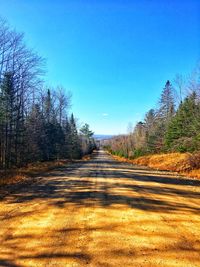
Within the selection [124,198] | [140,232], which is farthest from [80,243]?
[124,198]

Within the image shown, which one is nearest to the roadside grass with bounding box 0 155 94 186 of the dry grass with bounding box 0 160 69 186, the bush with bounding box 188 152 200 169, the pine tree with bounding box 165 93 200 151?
the dry grass with bounding box 0 160 69 186

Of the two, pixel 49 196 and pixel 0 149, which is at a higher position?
pixel 0 149

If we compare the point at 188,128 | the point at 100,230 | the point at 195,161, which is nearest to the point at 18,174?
the point at 100,230

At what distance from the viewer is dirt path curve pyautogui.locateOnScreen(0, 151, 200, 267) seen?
3711 mm

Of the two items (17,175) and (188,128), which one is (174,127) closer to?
(188,128)

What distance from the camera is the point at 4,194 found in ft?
28.9

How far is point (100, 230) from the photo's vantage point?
4.91m

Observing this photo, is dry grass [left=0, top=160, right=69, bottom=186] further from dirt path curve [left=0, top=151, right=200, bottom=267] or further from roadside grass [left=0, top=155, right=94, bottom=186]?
dirt path curve [left=0, top=151, right=200, bottom=267]

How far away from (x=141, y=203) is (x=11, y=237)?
3.82 m

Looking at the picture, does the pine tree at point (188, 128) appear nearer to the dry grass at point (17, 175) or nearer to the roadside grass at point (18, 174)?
the roadside grass at point (18, 174)

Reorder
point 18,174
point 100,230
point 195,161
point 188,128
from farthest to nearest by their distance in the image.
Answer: point 188,128
point 195,161
point 18,174
point 100,230

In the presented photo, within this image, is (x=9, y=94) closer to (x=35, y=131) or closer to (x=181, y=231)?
(x=35, y=131)

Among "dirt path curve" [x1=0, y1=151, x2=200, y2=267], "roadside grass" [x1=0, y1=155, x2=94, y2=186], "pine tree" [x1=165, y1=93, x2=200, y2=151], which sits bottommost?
"dirt path curve" [x1=0, y1=151, x2=200, y2=267]

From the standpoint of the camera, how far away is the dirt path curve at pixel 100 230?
3.71m
